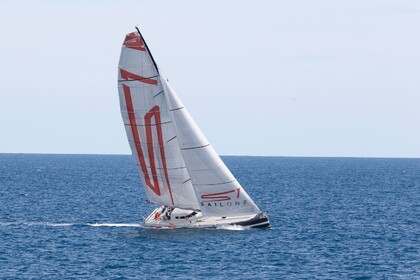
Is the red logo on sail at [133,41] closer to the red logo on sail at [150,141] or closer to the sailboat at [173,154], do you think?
the sailboat at [173,154]

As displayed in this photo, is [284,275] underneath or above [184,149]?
underneath

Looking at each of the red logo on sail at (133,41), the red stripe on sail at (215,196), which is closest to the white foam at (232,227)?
the red stripe on sail at (215,196)

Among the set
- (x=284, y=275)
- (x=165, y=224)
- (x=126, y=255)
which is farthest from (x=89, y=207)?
(x=284, y=275)

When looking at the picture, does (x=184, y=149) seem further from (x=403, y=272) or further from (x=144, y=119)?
(x=403, y=272)

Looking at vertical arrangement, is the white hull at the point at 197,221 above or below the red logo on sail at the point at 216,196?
below

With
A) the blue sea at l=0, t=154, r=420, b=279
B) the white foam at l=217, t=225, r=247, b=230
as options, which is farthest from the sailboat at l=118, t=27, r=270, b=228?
the blue sea at l=0, t=154, r=420, b=279

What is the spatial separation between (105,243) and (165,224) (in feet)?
17.1

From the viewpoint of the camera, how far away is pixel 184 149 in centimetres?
6944

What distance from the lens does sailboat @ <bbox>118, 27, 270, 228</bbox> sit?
2689 inches

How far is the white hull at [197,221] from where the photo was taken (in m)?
69.7

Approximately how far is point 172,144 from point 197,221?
661cm

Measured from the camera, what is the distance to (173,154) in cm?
7069

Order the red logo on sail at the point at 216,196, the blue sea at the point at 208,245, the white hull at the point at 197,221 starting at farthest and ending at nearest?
the white hull at the point at 197,221 → the red logo on sail at the point at 216,196 → the blue sea at the point at 208,245

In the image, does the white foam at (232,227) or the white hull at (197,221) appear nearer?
Answer: the white hull at (197,221)
